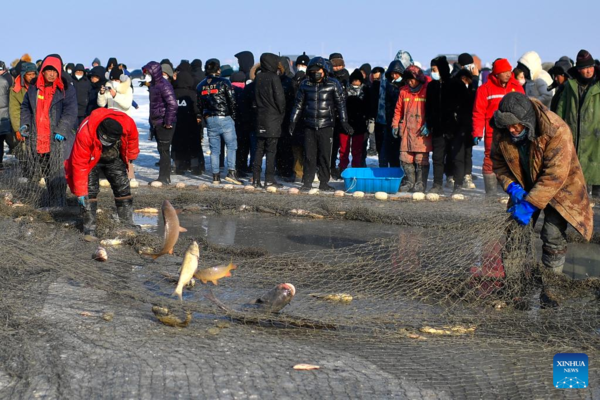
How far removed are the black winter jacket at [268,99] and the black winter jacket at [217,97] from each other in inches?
20.7

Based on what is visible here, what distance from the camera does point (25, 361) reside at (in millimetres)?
4402

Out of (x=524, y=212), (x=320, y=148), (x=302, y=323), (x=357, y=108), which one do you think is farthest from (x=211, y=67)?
(x=302, y=323)

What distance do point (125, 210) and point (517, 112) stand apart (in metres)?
4.37

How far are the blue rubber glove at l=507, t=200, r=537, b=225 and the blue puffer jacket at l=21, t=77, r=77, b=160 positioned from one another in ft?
19.3

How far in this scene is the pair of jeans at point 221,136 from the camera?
11.9 meters

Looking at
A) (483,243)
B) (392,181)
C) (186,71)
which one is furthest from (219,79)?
(483,243)

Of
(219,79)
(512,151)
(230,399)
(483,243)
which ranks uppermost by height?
(219,79)

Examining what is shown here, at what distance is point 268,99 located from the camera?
37.4ft

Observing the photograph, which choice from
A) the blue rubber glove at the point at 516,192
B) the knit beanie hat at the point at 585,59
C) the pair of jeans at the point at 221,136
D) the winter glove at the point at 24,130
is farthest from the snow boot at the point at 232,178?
the blue rubber glove at the point at 516,192

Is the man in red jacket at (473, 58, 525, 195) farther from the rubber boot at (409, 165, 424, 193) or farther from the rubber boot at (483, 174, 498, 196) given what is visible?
the rubber boot at (409, 165, 424, 193)

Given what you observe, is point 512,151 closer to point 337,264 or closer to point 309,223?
point 337,264

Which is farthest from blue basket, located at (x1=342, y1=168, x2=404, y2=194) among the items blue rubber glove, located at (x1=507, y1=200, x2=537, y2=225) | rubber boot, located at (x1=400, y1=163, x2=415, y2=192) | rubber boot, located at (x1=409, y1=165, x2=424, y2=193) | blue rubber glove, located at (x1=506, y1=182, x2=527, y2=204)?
blue rubber glove, located at (x1=507, y1=200, x2=537, y2=225)

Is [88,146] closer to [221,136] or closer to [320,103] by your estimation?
[320,103]

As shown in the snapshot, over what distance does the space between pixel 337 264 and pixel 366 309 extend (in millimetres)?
1064
